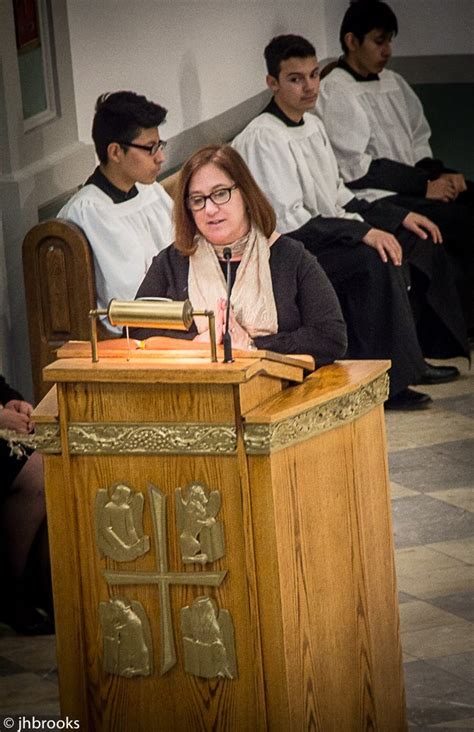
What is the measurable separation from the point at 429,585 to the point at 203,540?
75.1 inches

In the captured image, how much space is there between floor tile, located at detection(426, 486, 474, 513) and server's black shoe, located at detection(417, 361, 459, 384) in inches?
71.4

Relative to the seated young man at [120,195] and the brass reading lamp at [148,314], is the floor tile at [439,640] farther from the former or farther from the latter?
the seated young man at [120,195]

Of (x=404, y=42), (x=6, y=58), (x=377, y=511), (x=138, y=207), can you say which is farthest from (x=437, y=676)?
(x=404, y=42)

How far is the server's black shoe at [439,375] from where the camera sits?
27.8 feet

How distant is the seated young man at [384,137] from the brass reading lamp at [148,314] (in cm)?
491

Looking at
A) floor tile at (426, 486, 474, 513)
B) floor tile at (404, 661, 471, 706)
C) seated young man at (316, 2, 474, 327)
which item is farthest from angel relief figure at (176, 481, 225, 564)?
seated young man at (316, 2, 474, 327)

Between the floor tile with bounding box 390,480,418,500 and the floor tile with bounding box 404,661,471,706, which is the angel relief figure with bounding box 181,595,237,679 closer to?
the floor tile with bounding box 404,661,471,706

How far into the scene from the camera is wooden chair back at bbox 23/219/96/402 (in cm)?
678

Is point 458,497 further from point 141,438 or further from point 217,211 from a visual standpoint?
point 141,438

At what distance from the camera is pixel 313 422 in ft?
12.8

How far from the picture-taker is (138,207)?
702cm

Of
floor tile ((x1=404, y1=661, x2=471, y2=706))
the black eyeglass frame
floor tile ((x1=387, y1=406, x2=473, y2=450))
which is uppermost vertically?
the black eyeglass frame


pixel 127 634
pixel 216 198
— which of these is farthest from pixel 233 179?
pixel 127 634

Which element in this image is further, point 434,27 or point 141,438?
point 434,27
